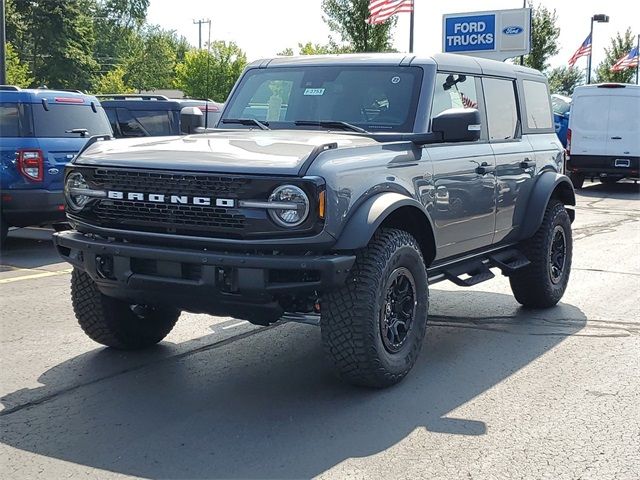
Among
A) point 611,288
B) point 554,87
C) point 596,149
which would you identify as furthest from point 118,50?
point 611,288

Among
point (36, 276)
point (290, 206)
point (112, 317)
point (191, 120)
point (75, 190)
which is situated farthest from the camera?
point (36, 276)

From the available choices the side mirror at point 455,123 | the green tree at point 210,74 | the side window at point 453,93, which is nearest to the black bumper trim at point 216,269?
the side mirror at point 455,123

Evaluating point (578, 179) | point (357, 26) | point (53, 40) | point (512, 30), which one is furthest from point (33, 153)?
point (53, 40)

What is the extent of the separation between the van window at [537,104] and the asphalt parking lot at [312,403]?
1.61 metres

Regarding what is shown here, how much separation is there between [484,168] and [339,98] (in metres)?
1.14

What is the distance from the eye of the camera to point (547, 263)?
716 centimetres

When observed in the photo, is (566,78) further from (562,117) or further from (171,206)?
(171,206)

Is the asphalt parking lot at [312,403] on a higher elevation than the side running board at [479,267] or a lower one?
lower

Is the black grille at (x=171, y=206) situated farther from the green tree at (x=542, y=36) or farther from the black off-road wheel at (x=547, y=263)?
the green tree at (x=542, y=36)

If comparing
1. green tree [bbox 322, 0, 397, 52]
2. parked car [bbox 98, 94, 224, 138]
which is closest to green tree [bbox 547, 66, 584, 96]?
green tree [bbox 322, 0, 397, 52]

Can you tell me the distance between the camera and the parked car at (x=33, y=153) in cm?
1003

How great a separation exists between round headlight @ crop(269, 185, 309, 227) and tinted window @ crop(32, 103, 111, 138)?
664 centimetres

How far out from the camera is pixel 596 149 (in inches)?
800

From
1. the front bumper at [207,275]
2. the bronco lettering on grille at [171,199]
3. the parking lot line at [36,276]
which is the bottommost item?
the parking lot line at [36,276]
